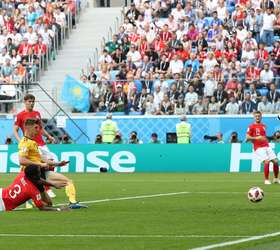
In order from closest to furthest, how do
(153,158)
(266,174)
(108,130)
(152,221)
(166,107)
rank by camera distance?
(152,221) → (266,174) → (153,158) → (108,130) → (166,107)

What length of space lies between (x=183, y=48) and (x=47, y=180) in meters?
22.8

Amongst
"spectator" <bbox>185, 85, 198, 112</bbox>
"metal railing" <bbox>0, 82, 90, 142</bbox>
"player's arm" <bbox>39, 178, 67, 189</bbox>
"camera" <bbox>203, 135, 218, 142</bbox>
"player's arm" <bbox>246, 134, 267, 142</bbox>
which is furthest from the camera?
"metal railing" <bbox>0, 82, 90, 142</bbox>

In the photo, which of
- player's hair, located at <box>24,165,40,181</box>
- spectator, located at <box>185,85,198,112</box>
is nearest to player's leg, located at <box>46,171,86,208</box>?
player's hair, located at <box>24,165,40,181</box>

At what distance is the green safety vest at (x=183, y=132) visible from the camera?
37.3 metres

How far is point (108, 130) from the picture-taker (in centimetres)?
3775

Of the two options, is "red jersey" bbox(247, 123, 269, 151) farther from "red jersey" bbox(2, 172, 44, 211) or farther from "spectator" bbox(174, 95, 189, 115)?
"red jersey" bbox(2, 172, 44, 211)

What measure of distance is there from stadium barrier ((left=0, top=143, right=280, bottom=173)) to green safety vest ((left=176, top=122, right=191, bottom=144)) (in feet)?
4.41

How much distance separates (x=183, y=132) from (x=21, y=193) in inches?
775

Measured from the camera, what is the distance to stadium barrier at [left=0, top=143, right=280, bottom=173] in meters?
35.5

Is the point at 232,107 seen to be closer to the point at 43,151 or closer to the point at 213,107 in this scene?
the point at 213,107

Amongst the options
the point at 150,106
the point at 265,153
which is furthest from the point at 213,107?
the point at 265,153

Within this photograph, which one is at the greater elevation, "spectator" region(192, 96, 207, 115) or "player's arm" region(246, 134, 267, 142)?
"player's arm" region(246, 134, 267, 142)

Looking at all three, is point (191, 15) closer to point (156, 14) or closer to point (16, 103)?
point (156, 14)

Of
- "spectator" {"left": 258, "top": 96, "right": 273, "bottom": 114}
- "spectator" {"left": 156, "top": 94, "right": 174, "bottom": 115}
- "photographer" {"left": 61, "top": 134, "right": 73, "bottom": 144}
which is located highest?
"spectator" {"left": 258, "top": 96, "right": 273, "bottom": 114}
